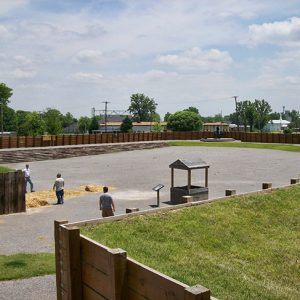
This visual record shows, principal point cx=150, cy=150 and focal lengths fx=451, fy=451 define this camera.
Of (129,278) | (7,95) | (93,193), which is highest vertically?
(7,95)

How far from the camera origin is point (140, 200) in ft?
68.7

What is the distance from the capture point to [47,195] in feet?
74.7

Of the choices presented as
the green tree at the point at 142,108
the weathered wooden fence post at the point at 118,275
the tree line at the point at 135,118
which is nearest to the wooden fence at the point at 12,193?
the weathered wooden fence post at the point at 118,275

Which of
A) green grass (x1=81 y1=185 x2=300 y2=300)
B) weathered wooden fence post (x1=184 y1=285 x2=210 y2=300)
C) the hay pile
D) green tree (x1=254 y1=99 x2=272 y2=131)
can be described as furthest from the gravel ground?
green tree (x1=254 y1=99 x2=272 y2=131)

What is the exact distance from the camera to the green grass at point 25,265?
9.77m

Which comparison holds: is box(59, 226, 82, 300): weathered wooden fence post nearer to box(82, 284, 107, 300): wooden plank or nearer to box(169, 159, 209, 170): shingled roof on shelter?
box(82, 284, 107, 300): wooden plank

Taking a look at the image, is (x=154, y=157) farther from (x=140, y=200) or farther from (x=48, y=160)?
(x=140, y=200)

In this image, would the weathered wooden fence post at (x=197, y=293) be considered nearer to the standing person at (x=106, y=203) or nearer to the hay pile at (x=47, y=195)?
the standing person at (x=106, y=203)

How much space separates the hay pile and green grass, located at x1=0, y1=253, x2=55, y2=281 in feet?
27.4

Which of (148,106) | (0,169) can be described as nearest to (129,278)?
(0,169)

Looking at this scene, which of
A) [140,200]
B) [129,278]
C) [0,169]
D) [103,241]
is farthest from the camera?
[0,169]

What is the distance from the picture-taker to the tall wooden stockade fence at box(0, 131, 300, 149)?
166 feet

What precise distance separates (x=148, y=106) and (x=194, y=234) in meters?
159

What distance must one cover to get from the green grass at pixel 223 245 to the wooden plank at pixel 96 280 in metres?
3.02
